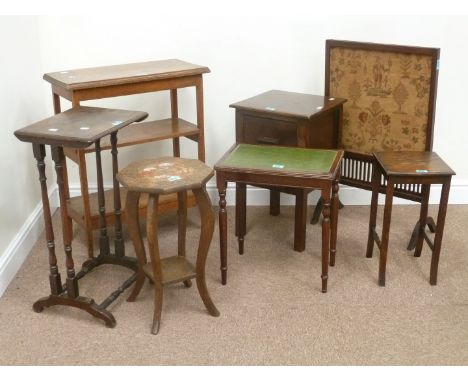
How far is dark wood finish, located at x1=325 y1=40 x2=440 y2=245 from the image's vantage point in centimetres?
301

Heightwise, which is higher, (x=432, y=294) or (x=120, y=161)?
(x=120, y=161)

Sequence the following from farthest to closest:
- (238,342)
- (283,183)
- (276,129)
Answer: (276,129), (283,183), (238,342)

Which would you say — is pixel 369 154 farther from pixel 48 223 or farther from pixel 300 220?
pixel 48 223

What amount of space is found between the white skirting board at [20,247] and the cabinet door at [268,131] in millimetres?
1240

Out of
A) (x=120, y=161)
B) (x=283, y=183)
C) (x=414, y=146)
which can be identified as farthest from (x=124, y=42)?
(x=414, y=146)

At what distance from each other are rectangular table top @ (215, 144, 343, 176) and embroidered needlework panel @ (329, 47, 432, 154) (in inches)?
17.0

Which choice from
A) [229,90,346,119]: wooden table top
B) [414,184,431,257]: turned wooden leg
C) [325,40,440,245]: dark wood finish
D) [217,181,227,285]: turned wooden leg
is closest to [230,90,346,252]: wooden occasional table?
[229,90,346,119]: wooden table top

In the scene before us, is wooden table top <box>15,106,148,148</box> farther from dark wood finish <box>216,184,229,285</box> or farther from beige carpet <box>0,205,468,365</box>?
beige carpet <box>0,205,468,365</box>

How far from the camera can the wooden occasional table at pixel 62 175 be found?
7.86 ft

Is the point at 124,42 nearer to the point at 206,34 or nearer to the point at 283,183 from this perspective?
the point at 206,34

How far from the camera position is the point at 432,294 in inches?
113

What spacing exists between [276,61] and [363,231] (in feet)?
3.64

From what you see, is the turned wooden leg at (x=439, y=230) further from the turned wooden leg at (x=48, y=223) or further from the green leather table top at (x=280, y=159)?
the turned wooden leg at (x=48, y=223)

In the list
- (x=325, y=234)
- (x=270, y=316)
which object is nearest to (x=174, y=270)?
(x=270, y=316)
